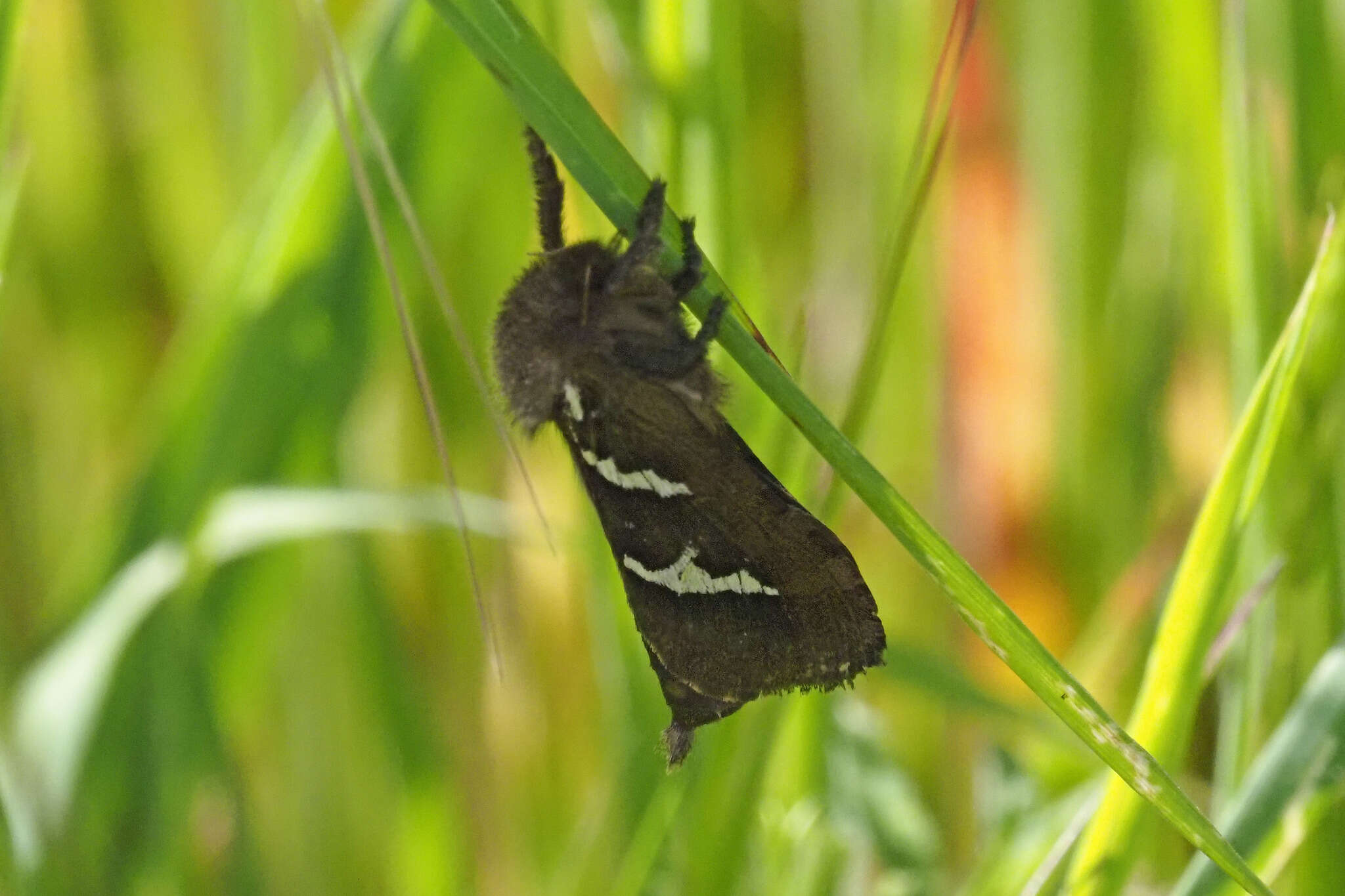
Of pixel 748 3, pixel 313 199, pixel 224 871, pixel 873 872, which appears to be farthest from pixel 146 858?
pixel 748 3

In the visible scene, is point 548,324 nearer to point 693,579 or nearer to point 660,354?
point 660,354

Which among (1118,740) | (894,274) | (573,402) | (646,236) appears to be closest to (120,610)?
(573,402)

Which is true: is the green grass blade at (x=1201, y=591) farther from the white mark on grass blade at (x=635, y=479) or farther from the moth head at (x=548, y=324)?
the moth head at (x=548, y=324)

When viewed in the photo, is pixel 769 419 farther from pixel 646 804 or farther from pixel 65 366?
pixel 65 366

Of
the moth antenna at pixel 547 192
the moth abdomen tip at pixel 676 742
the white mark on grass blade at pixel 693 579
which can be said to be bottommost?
the moth abdomen tip at pixel 676 742

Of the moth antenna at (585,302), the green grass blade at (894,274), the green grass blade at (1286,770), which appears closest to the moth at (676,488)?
the moth antenna at (585,302)

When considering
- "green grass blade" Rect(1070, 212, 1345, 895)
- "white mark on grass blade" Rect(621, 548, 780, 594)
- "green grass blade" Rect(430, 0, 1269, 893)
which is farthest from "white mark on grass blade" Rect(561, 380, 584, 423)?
"green grass blade" Rect(1070, 212, 1345, 895)
